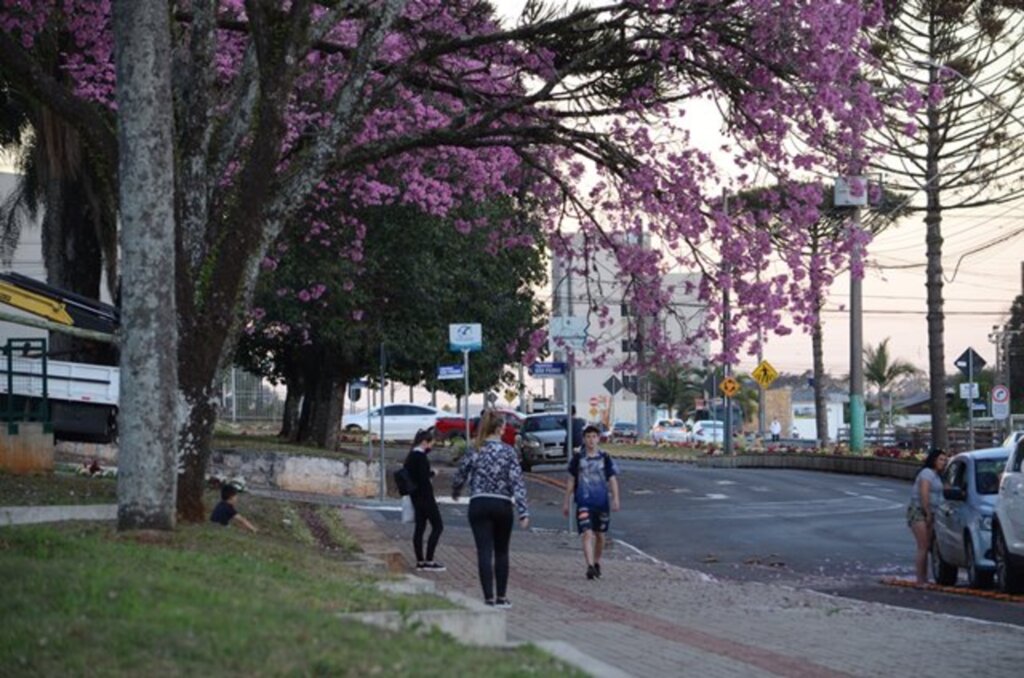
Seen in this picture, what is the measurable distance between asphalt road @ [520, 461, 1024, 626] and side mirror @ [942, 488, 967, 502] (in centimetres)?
126

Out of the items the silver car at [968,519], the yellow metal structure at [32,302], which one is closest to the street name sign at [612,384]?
the yellow metal structure at [32,302]

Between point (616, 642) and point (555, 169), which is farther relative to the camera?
point (555, 169)

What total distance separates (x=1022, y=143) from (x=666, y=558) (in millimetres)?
22399

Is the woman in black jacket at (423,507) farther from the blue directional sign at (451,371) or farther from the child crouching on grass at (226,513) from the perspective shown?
the blue directional sign at (451,371)

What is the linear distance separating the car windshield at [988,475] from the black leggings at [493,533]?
7.65 metres

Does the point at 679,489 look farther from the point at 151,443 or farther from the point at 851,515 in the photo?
the point at 151,443

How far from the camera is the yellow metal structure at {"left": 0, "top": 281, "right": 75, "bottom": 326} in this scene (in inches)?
1344

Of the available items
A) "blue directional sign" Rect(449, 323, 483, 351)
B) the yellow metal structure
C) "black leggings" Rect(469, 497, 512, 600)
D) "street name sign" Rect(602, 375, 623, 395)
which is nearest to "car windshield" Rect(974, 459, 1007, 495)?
"black leggings" Rect(469, 497, 512, 600)

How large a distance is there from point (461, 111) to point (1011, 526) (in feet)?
23.1

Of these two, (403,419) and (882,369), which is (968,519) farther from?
(882,369)

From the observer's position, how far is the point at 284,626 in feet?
31.8

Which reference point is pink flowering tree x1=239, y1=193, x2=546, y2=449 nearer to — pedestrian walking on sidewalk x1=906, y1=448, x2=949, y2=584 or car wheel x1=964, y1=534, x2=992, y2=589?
pedestrian walking on sidewalk x1=906, y1=448, x2=949, y2=584

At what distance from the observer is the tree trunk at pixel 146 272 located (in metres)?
15.5

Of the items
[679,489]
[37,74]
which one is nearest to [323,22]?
[37,74]
